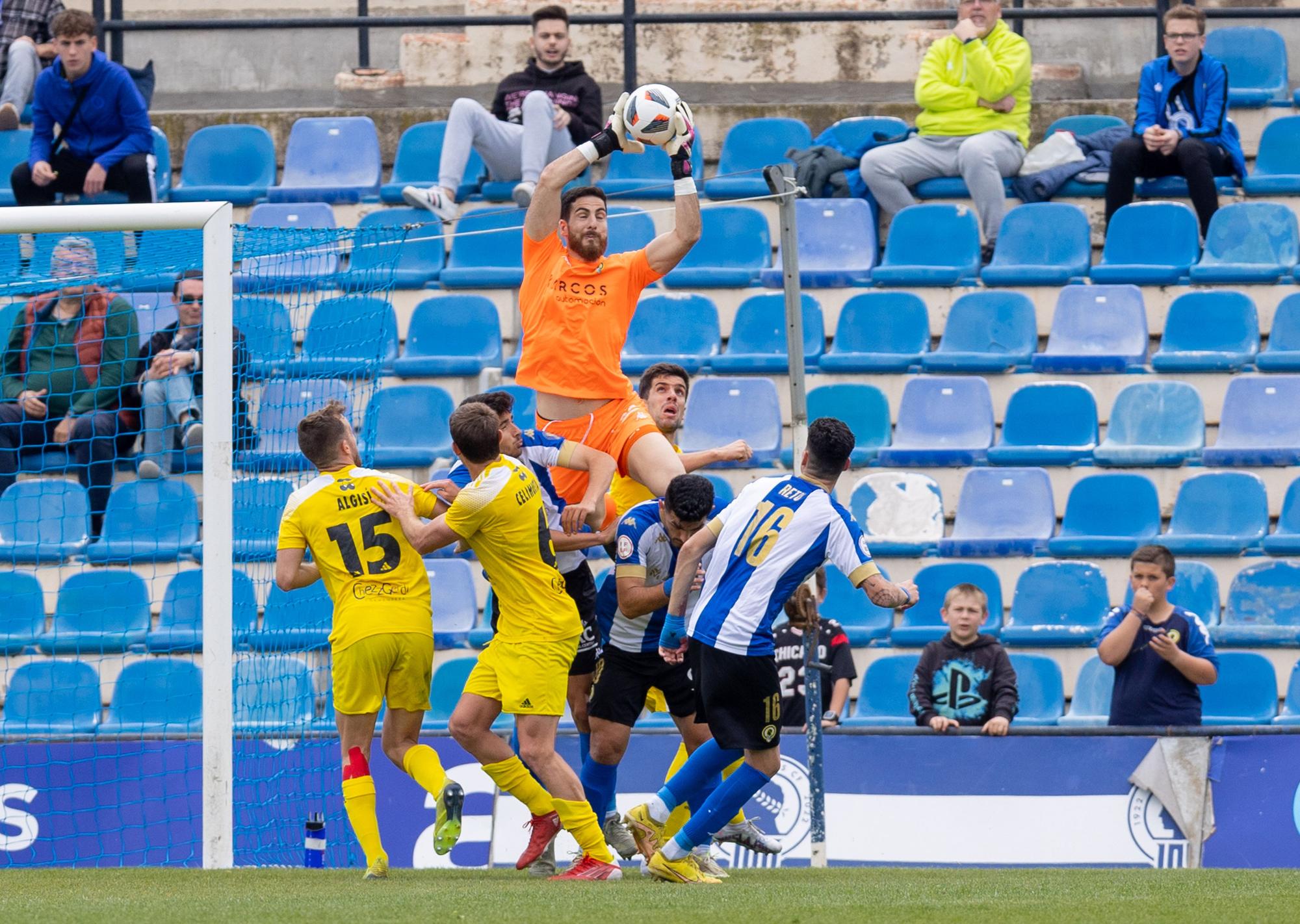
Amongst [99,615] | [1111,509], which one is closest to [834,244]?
[1111,509]

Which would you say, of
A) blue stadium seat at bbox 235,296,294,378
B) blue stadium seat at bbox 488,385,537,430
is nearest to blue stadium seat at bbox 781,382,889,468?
blue stadium seat at bbox 488,385,537,430

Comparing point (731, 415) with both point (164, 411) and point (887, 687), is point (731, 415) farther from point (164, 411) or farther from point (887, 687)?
point (164, 411)

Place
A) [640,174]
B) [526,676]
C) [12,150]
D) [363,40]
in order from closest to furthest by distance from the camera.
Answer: [526,676] < [640,174] < [12,150] < [363,40]

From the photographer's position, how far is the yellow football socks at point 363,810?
726 cm

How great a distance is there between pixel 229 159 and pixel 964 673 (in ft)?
21.8

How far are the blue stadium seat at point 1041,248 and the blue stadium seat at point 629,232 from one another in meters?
2.11

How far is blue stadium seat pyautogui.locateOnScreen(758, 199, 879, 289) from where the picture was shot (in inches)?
451

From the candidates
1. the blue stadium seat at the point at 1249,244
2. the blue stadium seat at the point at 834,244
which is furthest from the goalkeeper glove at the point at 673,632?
the blue stadium seat at the point at 1249,244

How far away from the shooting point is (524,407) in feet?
35.3

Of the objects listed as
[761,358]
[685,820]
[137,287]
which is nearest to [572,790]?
[685,820]

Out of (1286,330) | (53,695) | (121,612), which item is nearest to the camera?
(53,695)

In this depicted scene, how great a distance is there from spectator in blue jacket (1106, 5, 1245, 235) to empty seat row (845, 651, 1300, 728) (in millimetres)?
3346

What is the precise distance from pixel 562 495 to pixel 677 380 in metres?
0.72

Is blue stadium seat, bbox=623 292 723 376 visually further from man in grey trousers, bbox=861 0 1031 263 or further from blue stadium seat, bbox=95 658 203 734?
blue stadium seat, bbox=95 658 203 734
